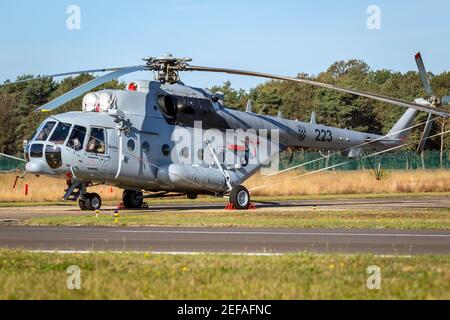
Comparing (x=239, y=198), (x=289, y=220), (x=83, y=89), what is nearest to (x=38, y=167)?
(x=83, y=89)

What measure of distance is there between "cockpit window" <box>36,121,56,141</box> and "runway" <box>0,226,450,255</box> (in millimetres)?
7035

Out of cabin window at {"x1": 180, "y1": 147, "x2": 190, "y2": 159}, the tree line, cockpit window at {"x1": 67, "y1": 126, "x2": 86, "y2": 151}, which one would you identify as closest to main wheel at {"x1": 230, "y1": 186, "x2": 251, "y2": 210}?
cabin window at {"x1": 180, "y1": 147, "x2": 190, "y2": 159}

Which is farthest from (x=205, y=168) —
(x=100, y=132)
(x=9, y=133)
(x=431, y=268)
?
(x=9, y=133)

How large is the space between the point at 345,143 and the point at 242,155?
20.9ft

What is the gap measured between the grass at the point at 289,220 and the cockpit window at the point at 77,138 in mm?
3817

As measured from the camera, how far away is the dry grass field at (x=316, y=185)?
41.2m

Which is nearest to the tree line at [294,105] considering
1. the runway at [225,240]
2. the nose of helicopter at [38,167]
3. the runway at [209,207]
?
the runway at [209,207]

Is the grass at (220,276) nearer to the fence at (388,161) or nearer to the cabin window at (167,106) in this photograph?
the cabin window at (167,106)

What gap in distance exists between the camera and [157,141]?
29.6 metres

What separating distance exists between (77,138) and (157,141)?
313 cm

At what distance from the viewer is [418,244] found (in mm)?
16156

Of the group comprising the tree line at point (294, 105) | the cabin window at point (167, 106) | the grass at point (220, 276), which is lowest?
the grass at point (220, 276)

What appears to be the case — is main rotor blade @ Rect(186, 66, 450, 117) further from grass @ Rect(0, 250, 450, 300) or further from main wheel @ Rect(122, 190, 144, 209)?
grass @ Rect(0, 250, 450, 300)

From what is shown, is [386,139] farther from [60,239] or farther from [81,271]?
[81,271]
